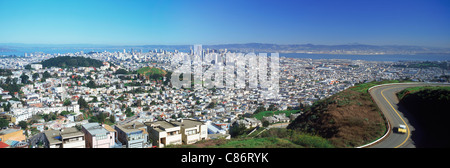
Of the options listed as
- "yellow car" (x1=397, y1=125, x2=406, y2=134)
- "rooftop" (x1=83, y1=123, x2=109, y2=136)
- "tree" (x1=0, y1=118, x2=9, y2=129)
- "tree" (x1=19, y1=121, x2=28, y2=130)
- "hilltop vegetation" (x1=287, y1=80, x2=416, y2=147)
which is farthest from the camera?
"tree" (x1=19, y1=121, x2=28, y2=130)

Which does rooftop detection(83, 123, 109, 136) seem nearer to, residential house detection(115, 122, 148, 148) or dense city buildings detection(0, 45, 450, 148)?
dense city buildings detection(0, 45, 450, 148)

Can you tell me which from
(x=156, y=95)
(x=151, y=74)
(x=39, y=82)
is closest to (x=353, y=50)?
(x=151, y=74)

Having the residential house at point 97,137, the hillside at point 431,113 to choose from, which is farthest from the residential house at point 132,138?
the hillside at point 431,113

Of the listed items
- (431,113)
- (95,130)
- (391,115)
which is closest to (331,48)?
(431,113)

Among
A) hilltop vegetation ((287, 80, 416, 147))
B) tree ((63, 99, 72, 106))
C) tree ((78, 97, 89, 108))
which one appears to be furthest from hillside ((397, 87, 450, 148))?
tree ((63, 99, 72, 106))

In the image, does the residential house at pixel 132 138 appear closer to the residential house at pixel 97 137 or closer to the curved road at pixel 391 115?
the residential house at pixel 97 137

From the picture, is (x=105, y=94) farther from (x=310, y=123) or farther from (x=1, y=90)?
(x=310, y=123)
